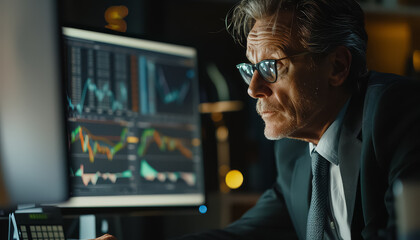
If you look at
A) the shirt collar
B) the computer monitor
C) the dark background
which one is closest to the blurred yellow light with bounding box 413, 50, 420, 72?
the dark background

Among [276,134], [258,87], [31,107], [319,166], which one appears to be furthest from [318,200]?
[31,107]

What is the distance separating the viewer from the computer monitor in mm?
962

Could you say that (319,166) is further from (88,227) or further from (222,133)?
(222,133)

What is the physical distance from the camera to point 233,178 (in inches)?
87.6

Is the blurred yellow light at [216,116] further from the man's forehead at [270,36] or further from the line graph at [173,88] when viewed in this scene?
the man's forehead at [270,36]

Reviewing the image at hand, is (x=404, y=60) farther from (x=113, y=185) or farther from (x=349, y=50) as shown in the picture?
(x=113, y=185)

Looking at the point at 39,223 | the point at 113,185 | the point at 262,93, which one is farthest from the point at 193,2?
the point at 39,223

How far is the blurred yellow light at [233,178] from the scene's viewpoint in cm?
221

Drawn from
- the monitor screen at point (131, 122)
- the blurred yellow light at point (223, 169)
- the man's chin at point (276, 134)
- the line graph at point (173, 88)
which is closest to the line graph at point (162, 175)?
the monitor screen at point (131, 122)

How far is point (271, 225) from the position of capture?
1.54 meters

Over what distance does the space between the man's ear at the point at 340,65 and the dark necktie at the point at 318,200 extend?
0.22m

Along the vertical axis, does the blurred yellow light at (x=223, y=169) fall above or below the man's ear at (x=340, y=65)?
below

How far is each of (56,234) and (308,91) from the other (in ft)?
2.57

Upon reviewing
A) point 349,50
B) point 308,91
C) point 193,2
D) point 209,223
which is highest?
point 193,2
